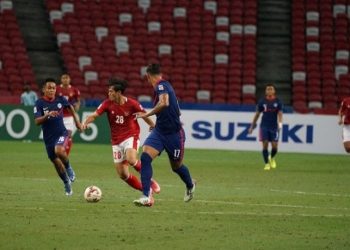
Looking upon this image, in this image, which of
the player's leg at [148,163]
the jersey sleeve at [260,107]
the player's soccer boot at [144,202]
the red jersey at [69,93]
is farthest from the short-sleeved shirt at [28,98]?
the player's soccer boot at [144,202]

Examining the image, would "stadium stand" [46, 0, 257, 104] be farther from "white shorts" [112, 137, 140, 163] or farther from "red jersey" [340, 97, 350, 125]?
"white shorts" [112, 137, 140, 163]

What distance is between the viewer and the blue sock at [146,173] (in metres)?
16.2

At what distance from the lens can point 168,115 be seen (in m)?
16.6

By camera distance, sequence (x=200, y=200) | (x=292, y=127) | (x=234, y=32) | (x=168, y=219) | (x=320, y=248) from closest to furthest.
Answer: (x=320, y=248) < (x=168, y=219) < (x=200, y=200) < (x=292, y=127) < (x=234, y=32)

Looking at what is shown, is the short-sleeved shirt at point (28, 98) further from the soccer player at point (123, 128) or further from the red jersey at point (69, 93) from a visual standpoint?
the soccer player at point (123, 128)

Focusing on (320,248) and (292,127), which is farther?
(292,127)

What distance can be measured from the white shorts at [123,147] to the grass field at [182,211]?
2.30 ft

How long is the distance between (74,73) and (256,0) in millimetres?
9360

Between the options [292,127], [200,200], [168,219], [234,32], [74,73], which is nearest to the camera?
[168,219]

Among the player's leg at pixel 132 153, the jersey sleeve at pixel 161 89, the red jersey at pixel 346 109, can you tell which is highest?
the jersey sleeve at pixel 161 89

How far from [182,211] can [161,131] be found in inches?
62.6

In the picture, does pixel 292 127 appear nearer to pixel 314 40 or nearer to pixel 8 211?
pixel 314 40

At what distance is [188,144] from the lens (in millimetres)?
35562

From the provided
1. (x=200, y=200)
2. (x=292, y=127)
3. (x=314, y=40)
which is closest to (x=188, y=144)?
(x=292, y=127)
